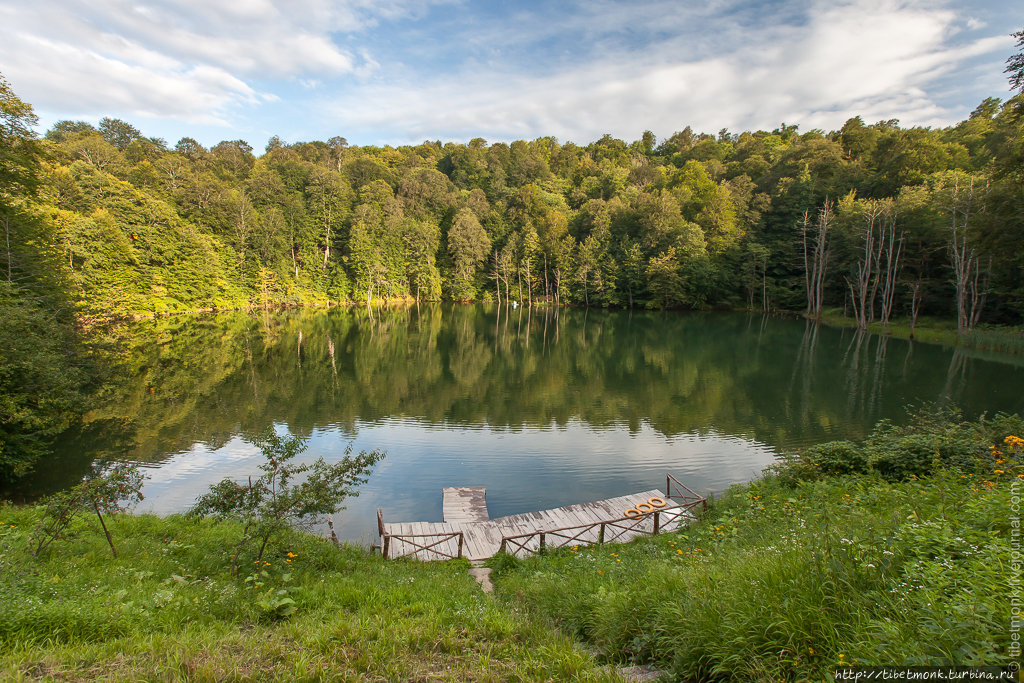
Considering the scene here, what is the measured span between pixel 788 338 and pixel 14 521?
41839 mm

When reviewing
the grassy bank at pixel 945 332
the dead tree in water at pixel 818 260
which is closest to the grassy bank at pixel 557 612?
the grassy bank at pixel 945 332

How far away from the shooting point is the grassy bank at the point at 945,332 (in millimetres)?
27562

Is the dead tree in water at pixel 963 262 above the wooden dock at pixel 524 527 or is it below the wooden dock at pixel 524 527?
above

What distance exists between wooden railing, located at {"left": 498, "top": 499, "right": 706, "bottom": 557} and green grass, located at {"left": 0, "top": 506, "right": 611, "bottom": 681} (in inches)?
85.0

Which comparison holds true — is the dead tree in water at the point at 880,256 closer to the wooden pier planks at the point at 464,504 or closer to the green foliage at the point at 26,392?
the wooden pier planks at the point at 464,504

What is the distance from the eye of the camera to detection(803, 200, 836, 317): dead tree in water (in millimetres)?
47562

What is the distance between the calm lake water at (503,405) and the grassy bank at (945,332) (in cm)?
233

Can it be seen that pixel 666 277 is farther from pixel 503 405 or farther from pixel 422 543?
pixel 422 543

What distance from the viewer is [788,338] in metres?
37.1

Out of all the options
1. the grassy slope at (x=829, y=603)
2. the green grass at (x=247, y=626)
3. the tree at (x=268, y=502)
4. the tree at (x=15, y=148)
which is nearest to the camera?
the grassy slope at (x=829, y=603)

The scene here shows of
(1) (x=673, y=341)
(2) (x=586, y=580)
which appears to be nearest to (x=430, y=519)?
(2) (x=586, y=580)

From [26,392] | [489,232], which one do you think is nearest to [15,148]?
[26,392]

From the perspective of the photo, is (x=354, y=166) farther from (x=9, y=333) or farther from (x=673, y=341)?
(x=9, y=333)

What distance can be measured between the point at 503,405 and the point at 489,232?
60.5 metres
